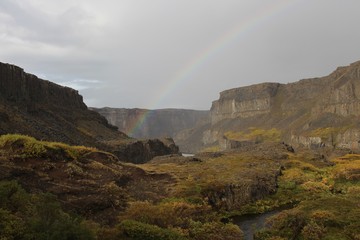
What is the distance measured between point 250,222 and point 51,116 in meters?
77.0

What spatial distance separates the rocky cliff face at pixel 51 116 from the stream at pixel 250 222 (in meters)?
40.9

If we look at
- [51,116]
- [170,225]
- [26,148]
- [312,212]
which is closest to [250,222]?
[312,212]

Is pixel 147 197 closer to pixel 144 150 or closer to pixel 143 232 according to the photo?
pixel 143 232

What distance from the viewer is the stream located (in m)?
38.9

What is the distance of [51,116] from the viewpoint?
107m

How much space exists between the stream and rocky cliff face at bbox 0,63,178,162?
40.9m

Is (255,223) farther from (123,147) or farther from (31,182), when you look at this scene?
(123,147)

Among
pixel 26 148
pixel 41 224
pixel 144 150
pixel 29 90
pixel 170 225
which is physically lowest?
pixel 170 225

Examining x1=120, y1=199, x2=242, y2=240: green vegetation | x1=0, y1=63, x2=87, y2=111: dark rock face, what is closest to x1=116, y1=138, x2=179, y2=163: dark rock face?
x1=0, y1=63, x2=87, y2=111: dark rock face

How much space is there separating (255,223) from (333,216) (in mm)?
10348

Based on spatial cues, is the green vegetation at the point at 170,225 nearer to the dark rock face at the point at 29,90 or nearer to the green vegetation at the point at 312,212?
the green vegetation at the point at 312,212

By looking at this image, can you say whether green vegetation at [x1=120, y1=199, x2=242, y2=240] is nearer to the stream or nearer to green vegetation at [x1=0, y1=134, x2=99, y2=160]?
the stream

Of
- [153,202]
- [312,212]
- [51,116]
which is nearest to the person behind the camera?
[312,212]

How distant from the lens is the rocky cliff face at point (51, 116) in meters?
77.4
